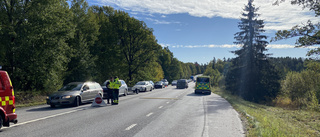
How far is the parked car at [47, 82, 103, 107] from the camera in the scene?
475 inches

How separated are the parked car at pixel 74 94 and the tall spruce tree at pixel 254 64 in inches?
1060

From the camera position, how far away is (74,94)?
12.7 meters

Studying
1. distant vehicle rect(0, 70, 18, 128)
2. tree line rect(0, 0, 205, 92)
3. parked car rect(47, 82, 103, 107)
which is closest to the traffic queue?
parked car rect(47, 82, 103, 107)

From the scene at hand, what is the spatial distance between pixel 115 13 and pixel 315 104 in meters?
31.9

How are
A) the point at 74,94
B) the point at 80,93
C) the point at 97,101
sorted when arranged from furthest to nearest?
the point at 80,93
the point at 97,101
the point at 74,94

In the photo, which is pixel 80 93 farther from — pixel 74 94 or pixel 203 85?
pixel 203 85

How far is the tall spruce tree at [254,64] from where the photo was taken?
3431 cm

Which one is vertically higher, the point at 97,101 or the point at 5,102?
the point at 5,102

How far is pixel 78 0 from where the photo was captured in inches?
1131

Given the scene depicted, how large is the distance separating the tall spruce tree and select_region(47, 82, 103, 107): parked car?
88.3 ft

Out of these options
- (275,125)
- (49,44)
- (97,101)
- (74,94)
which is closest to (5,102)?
(74,94)

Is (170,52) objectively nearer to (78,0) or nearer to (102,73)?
(102,73)

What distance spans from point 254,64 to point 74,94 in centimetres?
2994

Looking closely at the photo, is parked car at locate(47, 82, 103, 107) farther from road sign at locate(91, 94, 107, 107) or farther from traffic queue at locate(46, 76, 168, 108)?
road sign at locate(91, 94, 107, 107)
